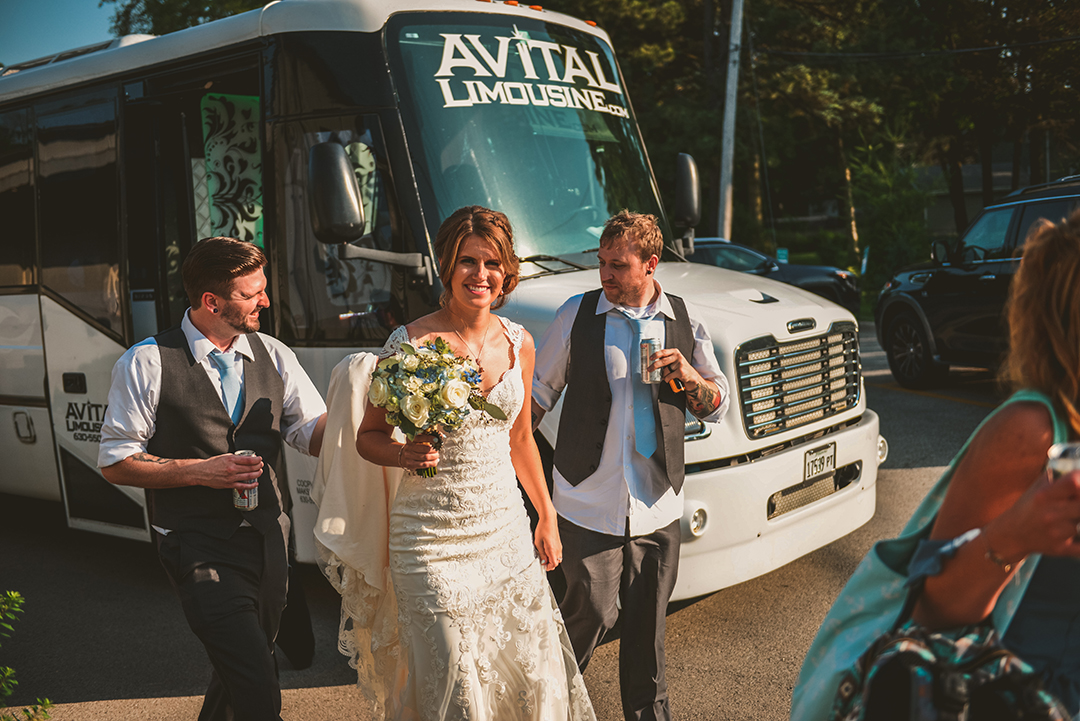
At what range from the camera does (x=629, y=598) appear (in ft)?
11.6

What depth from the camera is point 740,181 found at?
32.1 meters

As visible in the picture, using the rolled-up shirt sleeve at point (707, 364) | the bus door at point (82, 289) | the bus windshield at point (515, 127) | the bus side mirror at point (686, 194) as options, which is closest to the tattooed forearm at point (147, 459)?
the rolled-up shirt sleeve at point (707, 364)

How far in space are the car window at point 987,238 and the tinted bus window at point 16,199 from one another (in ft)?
28.3

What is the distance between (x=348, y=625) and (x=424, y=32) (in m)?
3.06

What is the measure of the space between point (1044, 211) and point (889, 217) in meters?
17.2

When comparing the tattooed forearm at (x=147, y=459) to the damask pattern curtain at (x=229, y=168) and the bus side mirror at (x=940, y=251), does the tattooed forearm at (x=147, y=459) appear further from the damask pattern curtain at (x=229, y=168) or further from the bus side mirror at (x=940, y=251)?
the bus side mirror at (x=940, y=251)

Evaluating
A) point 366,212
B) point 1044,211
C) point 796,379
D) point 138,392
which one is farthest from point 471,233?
point 1044,211

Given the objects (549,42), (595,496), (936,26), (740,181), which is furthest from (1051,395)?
(740,181)

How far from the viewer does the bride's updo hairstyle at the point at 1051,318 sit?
5.49 ft

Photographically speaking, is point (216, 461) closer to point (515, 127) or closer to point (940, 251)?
point (515, 127)

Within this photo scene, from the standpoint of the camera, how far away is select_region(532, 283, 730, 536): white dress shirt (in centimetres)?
346

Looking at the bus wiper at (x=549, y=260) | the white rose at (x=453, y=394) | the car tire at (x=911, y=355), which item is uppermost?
the bus wiper at (x=549, y=260)

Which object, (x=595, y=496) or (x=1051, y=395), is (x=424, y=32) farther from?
(x=1051, y=395)

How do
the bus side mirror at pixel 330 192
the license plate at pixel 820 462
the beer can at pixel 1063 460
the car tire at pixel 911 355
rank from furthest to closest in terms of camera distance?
1. the car tire at pixel 911 355
2. the license plate at pixel 820 462
3. the bus side mirror at pixel 330 192
4. the beer can at pixel 1063 460
